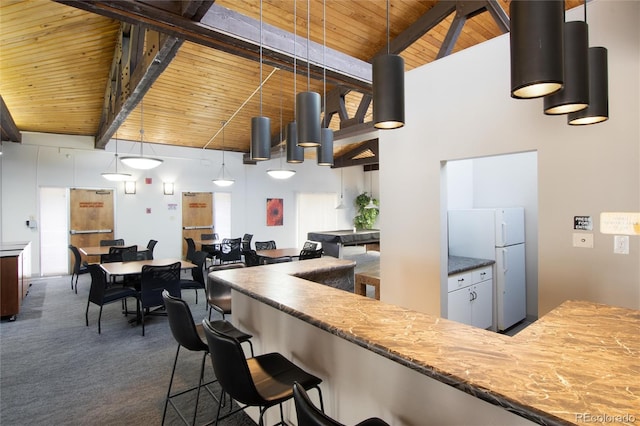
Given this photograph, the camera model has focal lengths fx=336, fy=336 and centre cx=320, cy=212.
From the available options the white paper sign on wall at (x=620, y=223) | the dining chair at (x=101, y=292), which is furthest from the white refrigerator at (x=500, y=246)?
the dining chair at (x=101, y=292)

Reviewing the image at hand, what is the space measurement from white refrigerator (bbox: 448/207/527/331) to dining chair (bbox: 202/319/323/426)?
130 inches

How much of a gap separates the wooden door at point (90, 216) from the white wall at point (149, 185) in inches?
6.6

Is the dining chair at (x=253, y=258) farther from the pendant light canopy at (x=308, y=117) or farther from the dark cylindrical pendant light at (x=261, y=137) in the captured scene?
the pendant light canopy at (x=308, y=117)

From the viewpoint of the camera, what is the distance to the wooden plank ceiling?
314cm

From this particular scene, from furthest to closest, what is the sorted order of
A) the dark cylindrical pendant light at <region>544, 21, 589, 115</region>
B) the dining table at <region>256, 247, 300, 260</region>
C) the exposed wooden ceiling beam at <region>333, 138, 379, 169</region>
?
the exposed wooden ceiling beam at <region>333, 138, 379, 169</region> → the dining table at <region>256, 247, 300, 260</region> → the dark cylindrical pendant light at <region>544, 21, 589, 115</region>

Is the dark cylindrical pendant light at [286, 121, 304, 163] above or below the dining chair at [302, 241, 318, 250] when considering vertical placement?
above

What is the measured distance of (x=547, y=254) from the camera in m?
2.76

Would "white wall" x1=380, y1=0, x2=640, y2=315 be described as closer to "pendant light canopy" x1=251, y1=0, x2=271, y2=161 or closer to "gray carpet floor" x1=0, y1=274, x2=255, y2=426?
"pendant light canopy" x1=251, y1=0, x2=271, y2=161

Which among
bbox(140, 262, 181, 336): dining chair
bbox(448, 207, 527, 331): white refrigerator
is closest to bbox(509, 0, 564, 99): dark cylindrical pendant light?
bbox(448, 207, 527, 331): white refrigerator

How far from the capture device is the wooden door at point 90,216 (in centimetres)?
773

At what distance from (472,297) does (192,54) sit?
210 inches

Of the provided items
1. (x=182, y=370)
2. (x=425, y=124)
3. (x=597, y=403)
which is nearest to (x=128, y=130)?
(x=182, y=370)

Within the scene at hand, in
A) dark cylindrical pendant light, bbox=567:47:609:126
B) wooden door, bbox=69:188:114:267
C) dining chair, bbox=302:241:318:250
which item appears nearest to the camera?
dark cylindrical pendant light, bbox=567:47:609:126

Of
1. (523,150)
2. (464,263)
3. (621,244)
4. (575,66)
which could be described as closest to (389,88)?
(575,66)
